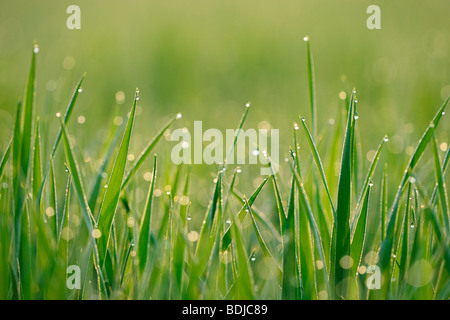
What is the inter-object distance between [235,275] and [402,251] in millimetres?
193

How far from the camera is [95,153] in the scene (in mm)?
988

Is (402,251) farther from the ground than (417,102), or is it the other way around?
(417,102)

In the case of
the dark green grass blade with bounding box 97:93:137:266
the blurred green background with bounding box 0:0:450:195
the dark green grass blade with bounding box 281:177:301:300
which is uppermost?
the blurred green background with bounding box 0:0:450:195

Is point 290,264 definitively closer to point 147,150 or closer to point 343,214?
point 343,214

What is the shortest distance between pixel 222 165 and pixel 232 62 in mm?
1190

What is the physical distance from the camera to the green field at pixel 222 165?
1.69 ft

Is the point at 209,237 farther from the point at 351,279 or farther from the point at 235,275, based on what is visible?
the point at 351,279

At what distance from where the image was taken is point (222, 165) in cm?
59

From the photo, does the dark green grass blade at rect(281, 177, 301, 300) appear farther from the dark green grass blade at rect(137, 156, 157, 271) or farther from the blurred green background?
the blurred green background

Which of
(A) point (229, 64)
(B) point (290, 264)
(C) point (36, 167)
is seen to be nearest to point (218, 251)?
(B) point (290, 264)

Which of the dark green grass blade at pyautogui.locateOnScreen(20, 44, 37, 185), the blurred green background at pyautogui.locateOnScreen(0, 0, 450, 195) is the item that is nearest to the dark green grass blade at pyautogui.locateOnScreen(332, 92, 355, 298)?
the dark green grass blade at pyautogui.locateOnScreen(20, 44, 37, 185)

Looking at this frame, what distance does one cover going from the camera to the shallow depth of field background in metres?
1.19

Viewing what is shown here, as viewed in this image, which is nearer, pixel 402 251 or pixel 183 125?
pixel 402 251
